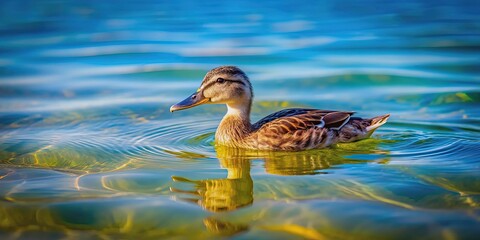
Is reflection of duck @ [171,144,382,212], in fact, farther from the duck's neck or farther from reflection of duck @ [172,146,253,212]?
the duck's neck

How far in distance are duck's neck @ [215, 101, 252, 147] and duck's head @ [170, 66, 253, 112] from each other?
151mm

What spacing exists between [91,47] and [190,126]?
795cm

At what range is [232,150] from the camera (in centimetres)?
915

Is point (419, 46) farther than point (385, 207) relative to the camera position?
Yes

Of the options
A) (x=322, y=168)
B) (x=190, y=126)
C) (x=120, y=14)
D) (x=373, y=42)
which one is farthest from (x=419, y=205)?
(x=120, y=14)

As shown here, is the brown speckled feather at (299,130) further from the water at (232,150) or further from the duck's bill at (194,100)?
the duck's bill at (194,100)

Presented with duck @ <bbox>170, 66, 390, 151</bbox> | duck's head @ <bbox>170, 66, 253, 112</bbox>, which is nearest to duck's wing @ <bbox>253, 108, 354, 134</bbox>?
duck @ <bbox>170, 66, 390, 151</bbox>

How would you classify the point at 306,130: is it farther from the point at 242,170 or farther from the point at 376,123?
the point at 242,170

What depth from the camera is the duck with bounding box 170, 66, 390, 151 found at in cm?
899

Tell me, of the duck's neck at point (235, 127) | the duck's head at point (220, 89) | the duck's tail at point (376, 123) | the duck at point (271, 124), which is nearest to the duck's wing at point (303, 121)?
the duck at point (271, 124)

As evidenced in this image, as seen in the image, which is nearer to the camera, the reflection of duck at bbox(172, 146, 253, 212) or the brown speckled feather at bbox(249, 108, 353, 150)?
the reflection of duck at bbox(172, 146, 253, 212)

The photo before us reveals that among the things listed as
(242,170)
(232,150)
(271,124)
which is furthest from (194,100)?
(242,170)

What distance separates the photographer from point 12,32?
1948cm

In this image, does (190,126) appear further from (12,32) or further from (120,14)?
(120,14)
